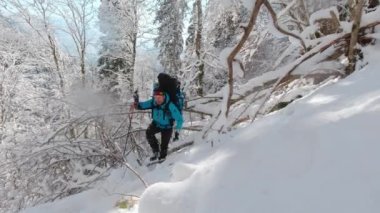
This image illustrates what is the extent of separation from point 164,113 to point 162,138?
0.98 ft

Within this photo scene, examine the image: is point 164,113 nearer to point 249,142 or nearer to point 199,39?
point 249,142

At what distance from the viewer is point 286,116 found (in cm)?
297

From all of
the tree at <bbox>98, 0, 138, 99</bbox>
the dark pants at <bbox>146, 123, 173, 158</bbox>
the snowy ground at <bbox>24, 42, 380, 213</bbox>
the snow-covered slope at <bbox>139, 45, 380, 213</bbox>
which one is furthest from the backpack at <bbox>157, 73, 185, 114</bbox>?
the tree at <bbox>98, 0, 138, 99</bbox>

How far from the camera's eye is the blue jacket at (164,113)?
5.36 m

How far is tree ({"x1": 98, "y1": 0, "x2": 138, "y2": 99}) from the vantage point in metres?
19.4

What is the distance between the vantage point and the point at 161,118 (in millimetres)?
5559

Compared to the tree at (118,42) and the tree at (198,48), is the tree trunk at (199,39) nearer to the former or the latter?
the tree at (198,48)

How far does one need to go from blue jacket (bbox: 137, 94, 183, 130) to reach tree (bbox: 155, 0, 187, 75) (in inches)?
533

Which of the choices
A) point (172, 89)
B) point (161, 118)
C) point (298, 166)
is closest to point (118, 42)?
point (161, 118)

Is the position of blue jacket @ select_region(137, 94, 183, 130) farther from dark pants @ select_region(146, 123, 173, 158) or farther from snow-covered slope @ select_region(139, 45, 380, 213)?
snow-covered slope @ select_region(139, 45, 380, 213)

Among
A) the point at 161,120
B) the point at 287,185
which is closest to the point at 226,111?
the point at 161,120

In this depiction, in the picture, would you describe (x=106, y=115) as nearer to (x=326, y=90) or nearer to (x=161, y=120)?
(x=161, y=120)

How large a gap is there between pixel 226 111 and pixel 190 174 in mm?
1894

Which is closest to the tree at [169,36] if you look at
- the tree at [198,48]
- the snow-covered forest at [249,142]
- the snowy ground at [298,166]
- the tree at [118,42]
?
the tree at [118,42]
